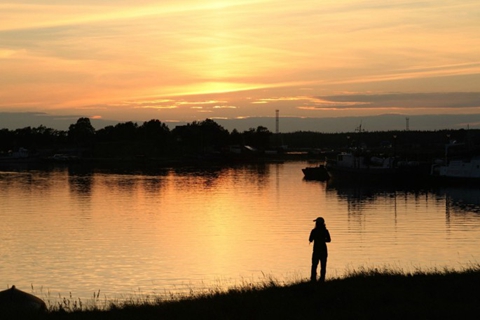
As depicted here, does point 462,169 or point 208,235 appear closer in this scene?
point 208,235

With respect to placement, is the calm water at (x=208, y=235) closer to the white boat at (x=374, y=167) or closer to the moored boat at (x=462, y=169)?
the moored boat at (x=462, y=169)

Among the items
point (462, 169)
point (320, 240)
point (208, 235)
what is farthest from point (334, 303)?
point (462, 169)

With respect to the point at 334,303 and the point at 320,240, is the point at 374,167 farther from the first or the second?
the point at 334,303

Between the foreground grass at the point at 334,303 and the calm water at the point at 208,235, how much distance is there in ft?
23.9

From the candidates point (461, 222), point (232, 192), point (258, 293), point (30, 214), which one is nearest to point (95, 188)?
point (232, 192)

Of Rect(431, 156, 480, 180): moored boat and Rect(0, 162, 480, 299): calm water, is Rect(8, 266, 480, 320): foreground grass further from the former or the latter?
Rect(431, 156, 480, 180): moored boat

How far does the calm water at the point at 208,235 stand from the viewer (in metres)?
38.6

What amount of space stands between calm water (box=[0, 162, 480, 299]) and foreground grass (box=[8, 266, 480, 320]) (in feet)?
23.9

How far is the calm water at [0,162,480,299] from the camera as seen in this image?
38562mm

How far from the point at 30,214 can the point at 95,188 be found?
123 ft

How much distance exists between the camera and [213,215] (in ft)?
237

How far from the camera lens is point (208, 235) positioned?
5622cm

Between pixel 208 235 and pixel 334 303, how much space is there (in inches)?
1429

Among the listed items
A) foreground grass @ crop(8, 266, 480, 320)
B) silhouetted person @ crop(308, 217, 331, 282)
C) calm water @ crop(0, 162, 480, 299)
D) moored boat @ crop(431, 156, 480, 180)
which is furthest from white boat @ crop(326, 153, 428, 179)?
foreground grass @ crop(8, 266, 480, 320)
